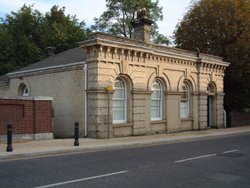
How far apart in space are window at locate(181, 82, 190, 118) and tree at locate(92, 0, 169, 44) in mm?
20704

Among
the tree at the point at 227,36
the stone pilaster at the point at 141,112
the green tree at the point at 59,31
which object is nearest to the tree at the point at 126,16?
the green tree at the point at 59,31

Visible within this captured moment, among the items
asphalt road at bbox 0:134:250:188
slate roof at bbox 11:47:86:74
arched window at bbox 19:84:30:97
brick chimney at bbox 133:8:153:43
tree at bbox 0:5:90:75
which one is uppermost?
tree at bbox 0:5:90:75

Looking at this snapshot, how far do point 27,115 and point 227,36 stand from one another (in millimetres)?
18533

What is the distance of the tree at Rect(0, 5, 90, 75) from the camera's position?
3647 cm

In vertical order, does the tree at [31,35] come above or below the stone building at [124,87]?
above

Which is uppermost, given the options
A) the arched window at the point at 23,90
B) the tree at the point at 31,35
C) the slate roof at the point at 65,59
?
the tree at the point at 31,35

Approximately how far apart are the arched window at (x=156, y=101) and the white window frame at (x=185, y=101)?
2.42m

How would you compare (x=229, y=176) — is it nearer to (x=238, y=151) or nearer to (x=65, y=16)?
(x=238, y=151)

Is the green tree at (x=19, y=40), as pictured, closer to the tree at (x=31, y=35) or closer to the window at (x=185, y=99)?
the tree at (x=31, y=35)

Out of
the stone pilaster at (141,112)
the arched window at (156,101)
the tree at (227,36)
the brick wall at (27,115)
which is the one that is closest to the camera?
the brick wall at (27,115)

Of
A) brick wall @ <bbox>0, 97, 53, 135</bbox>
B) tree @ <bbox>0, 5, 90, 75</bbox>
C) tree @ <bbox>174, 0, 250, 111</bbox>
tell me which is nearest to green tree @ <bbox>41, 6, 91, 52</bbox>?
tree @ <bbox>0, 5, 90, 75</bbox>

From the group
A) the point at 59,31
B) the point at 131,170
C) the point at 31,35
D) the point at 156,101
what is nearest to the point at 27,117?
the point at 131,170

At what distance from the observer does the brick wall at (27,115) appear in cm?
1486

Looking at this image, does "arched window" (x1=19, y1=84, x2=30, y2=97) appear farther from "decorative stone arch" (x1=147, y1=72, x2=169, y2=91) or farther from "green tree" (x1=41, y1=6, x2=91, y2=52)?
"green tree" (x1=41, y1=6, x2=91, y2=52)
